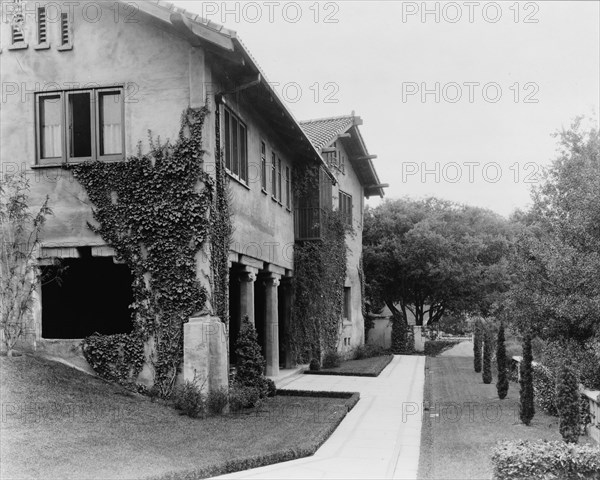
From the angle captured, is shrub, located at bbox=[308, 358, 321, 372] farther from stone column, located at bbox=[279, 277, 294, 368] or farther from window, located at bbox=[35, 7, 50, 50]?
window, located at bbox=[35, 7, 50, 50]

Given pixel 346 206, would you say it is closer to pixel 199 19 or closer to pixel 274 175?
pixel 274 175

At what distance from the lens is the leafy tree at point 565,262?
44.5ft

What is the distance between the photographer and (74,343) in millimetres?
13406

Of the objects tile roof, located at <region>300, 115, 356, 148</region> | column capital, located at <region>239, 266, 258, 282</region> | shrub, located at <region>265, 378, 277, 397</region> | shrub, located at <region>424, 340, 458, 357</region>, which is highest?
tile roof, located at <region>300, 115, 356, 148</region>

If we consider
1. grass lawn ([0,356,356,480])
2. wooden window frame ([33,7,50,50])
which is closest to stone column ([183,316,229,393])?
grass lawn ([0,356,356,480])

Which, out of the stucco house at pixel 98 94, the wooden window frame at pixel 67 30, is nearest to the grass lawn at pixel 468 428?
the stucco house at pixel 98 94

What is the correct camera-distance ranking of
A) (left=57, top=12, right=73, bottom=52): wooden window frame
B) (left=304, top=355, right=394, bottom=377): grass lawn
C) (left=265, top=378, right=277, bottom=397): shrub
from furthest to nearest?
(left=304, top=355, right=394, bottom=377): grass lawn < (left=265, top=378, right=277, bottom=397): shrub < (left=57, top=12, right=73, bottom=52): wooden window frame

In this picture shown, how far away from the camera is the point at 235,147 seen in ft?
51.8

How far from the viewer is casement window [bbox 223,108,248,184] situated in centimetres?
1506

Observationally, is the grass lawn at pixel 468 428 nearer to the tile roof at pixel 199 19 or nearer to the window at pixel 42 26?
the tile roof at pixel 199 19

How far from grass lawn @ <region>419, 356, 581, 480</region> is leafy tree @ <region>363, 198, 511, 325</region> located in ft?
54.6

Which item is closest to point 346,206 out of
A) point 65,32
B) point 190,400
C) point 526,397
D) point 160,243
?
point 160,243

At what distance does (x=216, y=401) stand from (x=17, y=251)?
514cm

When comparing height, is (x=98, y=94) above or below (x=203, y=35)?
below
